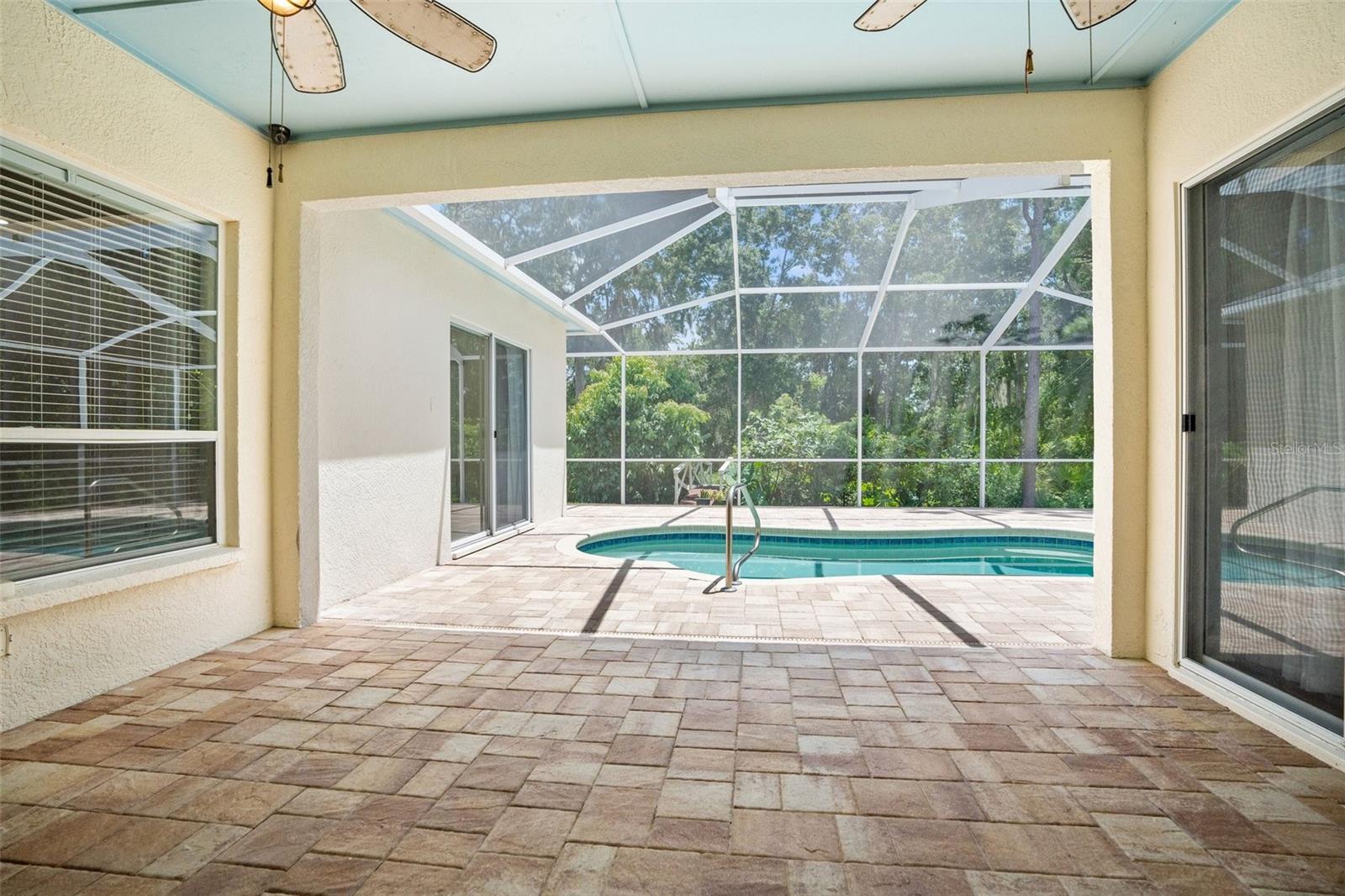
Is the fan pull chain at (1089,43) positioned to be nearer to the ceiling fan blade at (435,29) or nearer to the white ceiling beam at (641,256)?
the ceiling fan blade at (435,29)

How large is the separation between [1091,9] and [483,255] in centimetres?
450

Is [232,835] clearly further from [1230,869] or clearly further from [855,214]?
[855,214]

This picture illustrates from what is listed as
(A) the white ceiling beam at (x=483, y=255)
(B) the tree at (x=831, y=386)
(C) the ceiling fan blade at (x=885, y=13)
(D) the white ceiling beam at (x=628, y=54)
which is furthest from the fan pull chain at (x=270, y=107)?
(B) the tree at (x=831, y=386)

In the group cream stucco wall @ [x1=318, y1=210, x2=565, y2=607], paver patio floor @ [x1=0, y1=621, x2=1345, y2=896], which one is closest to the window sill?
paver patio floor @ [x1=0, y1=621, x2=1345, y2=896]

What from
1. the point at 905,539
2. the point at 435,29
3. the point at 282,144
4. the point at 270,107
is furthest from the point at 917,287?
the point at 435,29

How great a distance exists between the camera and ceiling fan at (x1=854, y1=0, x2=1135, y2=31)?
188 cm

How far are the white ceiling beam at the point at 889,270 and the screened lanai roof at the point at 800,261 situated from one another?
0.02 metres

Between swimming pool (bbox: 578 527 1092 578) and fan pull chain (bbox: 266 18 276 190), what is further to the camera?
swimming pool (bbox: 578 527 1092 578)

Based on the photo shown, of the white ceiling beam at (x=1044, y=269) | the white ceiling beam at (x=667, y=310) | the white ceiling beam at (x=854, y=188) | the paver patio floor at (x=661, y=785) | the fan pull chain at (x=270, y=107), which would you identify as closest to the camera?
the paver patio floor at (x=661, y=785)

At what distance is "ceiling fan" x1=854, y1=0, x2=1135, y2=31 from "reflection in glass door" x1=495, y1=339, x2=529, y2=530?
199 inches

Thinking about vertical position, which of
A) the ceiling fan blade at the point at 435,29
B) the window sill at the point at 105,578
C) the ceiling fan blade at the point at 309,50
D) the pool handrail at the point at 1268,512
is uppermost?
the ceiling fan blade at the point at 309,50

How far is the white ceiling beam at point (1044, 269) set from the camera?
219 inches

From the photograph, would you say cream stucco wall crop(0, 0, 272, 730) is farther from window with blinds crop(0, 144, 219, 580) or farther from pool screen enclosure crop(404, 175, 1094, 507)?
pool screen enclosure crop(404, 175, 1094, 507)

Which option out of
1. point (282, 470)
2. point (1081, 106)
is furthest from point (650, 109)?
point (282, 470)
